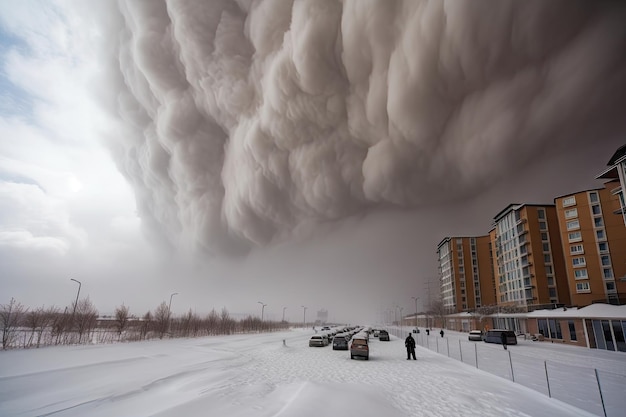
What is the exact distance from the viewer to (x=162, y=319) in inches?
2616

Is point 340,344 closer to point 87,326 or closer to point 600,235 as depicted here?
point 87,326

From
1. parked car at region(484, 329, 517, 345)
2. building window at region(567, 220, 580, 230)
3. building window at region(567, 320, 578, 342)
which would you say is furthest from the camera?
building window at region(567, 220, 580, 230)

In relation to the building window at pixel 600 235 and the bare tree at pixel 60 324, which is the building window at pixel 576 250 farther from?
the bare tree at pixel 60 324

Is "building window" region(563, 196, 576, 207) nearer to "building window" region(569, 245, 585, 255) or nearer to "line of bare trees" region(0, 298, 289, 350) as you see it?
"building window" region(569, 245, 585, 255)

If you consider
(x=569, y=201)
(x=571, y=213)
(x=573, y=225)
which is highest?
(x=569, y=201)

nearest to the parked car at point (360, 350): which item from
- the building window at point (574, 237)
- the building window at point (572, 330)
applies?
the building window at point (572, 330)

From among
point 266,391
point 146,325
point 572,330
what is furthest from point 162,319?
point 572,330

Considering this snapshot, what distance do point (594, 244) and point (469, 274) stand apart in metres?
65.2

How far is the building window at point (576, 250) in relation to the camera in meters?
66.4

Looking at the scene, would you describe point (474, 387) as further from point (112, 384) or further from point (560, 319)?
point (560, 319)

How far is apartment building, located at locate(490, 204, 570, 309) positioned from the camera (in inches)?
2940

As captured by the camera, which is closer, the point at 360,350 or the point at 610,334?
the point at 360,350

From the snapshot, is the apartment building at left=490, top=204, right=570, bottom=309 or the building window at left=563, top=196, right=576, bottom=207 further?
the apartment building at left=490, top=204, right=570, bottom=309

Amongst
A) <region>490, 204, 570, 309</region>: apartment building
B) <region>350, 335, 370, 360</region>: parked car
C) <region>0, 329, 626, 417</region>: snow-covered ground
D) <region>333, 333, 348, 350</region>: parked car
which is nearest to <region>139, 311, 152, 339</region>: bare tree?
<region>0, 329, 626, 417</region>: snow-covered ground
